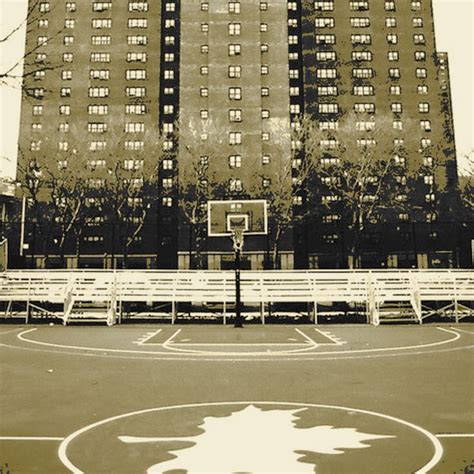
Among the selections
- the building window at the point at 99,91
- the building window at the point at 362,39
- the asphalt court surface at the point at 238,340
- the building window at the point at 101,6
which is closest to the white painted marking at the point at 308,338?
the asphalt court surface at the point at 238,340

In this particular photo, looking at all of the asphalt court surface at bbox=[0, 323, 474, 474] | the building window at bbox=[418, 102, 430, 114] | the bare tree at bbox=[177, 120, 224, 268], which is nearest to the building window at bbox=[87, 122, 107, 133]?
the bare tree at bbox=[177, 120, 224, 268]

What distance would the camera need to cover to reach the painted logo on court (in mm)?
3980

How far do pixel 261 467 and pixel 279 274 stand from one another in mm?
15595

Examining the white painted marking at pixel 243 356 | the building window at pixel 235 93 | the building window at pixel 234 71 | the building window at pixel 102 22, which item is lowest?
the white painted marking at pixel 243 356

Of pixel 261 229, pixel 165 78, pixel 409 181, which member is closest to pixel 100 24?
pixel 165 78

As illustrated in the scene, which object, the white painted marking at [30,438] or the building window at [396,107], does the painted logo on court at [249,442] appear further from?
the building window at [396,107]

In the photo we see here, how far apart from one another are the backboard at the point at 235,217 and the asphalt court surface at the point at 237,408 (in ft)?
28.7

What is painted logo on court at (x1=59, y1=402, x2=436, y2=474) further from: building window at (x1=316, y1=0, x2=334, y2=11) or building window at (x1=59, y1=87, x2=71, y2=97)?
building window at (x1=316, y1=0, x2=334, y2=11)

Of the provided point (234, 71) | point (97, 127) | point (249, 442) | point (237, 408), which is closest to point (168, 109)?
point (97, 127)

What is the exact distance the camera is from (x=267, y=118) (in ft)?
189

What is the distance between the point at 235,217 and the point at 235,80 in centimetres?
4104

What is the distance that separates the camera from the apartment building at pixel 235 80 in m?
57.3

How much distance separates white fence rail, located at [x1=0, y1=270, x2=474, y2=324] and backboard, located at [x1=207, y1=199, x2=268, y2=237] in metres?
1.92

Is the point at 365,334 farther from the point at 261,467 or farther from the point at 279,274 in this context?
the point at 261,467
